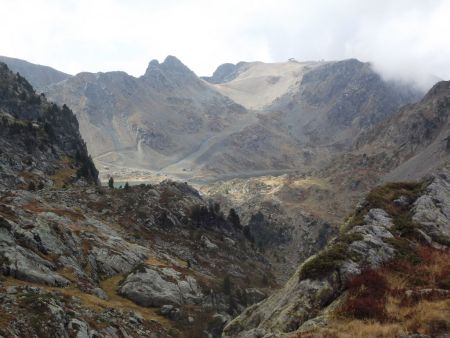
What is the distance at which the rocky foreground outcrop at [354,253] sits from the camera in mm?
20750

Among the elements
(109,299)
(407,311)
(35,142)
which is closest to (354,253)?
(407,311)

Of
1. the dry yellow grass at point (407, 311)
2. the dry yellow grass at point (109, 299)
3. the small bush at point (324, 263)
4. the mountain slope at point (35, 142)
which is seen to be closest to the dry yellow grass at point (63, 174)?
the mountain slope at point (35, 142)

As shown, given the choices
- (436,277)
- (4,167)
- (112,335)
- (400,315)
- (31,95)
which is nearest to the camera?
(400,315)

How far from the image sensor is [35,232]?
49.8 meters

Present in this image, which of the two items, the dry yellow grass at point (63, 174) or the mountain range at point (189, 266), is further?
the dry yellow grass at point (63, 174)

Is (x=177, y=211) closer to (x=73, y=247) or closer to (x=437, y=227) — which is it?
(x=73, y=247)

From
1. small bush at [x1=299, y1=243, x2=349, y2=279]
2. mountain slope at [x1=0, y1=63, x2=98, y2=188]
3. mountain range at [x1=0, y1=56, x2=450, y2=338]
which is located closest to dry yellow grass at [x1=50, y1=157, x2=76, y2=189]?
mountain slope at [x1=0, y1=63, x2=98, y2=188]

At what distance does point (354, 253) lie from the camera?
916 inches

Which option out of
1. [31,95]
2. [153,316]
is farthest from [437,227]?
[31,95]

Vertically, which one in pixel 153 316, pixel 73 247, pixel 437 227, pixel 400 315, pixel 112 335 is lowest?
pixel 153 316

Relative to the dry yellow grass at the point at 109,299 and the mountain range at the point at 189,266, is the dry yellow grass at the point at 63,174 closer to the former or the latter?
the mountain range at the point at 189,266

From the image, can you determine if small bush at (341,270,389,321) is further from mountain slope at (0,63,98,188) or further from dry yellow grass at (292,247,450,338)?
mountain slope at (0,63,98,188)

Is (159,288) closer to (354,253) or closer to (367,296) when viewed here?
(354,253)

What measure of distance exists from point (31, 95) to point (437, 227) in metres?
175
